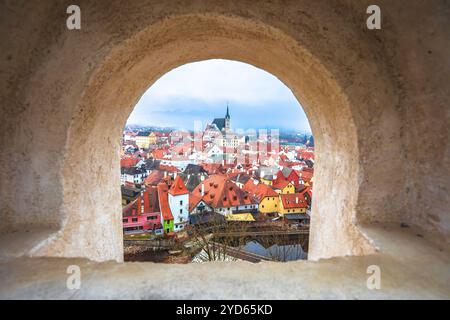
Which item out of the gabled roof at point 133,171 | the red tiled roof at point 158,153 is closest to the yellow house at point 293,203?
the gabled roof at point 133,171

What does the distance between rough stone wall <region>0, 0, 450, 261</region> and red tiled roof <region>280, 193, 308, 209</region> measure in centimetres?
1684

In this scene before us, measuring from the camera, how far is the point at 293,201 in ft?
63.3

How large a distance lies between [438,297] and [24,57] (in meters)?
3.49

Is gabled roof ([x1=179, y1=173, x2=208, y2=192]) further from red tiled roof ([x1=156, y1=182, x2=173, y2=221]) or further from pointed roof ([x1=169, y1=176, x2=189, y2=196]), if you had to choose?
red tiled roof ([x1=156, y1=182, x2=173, y2=221])

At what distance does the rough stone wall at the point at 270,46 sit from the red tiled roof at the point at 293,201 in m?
16.8

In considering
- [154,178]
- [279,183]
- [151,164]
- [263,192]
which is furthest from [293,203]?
[151,164]

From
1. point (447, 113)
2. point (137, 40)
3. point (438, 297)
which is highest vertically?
point (137, 40)

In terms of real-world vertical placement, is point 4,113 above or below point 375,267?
above

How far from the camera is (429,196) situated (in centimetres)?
243

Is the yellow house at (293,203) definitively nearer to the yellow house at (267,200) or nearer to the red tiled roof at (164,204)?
the yellow house at (267,200)

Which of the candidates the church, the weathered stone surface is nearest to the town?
the weathered stone surface

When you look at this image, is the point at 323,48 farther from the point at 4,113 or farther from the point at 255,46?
the point at 4,113
